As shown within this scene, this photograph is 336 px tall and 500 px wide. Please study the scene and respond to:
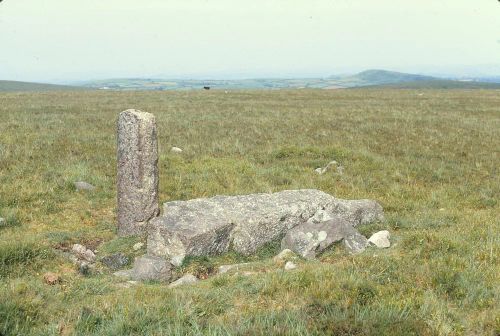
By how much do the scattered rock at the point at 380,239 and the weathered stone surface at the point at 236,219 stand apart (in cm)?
133

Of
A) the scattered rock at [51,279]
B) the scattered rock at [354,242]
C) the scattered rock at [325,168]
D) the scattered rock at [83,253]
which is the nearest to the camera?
the scattered rock at [51,279]

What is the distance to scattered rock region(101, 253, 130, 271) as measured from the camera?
896 cm

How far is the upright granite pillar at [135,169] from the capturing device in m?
10.2

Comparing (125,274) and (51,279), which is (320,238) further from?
(51,279)

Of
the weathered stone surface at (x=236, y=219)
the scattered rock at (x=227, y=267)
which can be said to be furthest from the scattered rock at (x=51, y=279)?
the scattered rock at (x=227, y=267)

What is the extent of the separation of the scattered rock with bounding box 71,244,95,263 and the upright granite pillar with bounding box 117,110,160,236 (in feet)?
3.68

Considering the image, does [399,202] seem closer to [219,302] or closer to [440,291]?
[440,291]

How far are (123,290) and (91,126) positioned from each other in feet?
71.9

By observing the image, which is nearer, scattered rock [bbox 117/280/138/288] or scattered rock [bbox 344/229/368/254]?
scattered rock [bbox 117/280/138/288]

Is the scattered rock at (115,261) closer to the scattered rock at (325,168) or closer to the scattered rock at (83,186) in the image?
the scattered rock at (83,186)

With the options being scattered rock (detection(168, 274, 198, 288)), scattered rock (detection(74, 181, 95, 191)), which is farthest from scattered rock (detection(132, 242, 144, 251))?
scattered rock (detection(74, 181, 95, 191))

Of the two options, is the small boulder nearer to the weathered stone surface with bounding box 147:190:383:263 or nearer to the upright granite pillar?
the weathered stone surface with bounding box 147:190:383:263

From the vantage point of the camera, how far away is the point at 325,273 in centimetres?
643

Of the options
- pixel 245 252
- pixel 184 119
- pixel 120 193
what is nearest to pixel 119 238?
pixel 120 193
